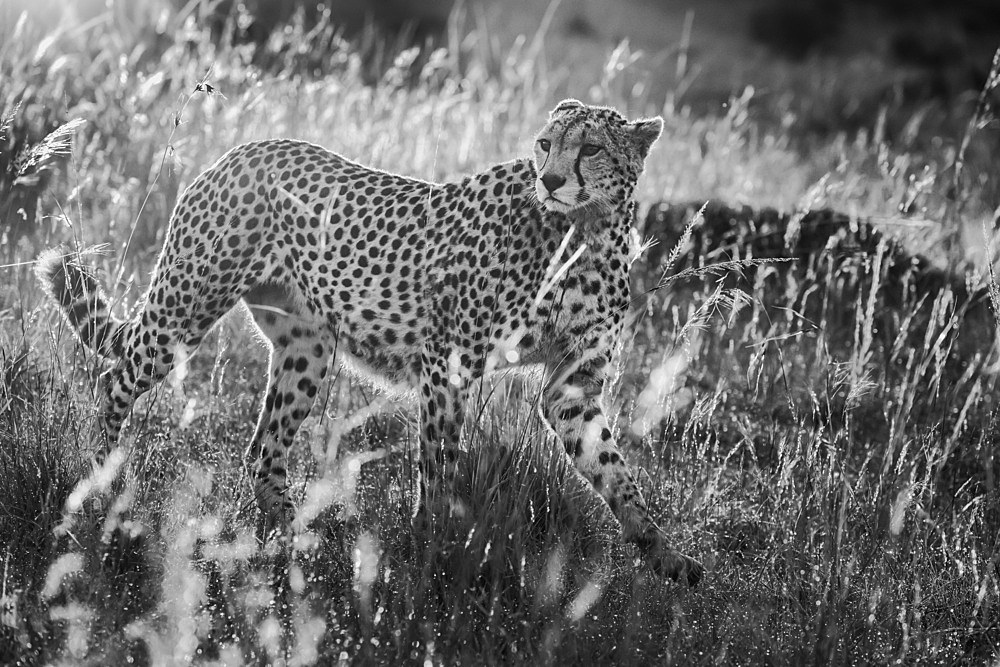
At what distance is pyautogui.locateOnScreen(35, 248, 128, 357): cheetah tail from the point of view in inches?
133

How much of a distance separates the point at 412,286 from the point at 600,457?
745 millimetres

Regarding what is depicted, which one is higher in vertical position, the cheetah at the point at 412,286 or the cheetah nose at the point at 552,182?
the cheetah nose at the point at 552,182

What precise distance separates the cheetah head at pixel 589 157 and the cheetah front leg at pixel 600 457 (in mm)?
461

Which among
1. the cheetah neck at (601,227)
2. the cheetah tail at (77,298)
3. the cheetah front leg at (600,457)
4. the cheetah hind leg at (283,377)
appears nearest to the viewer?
the cheetah front leg at (600,457)

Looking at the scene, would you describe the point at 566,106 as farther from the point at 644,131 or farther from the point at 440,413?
the point at 440,413

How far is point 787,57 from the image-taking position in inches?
691

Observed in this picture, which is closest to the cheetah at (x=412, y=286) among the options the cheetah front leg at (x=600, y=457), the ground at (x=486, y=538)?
the cheetah front leg at (x=600, y=457)

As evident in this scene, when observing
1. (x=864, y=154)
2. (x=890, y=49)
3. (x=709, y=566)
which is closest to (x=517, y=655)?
(x=709, y=566)

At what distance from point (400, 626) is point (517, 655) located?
0.88 feet

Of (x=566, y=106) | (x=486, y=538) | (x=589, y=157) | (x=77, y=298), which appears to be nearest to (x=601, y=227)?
(x=589, y=157)

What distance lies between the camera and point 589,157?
3.17 m

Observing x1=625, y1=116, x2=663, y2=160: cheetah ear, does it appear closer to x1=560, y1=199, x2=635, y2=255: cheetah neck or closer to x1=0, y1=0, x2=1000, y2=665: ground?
x1=560, y1=199, x2=635, y2=255: cheetah neck

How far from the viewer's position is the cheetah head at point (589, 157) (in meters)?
3.11

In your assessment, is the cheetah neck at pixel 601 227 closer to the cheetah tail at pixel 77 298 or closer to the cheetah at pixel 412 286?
the cheetah at pixel 412 286
